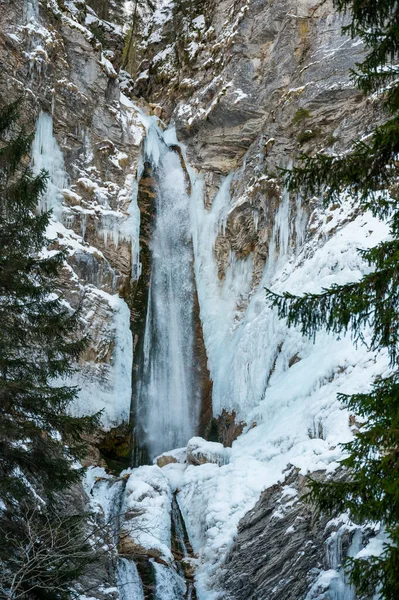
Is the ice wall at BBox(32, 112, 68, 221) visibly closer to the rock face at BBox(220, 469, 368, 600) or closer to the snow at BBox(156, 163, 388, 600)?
the snow at BBox(156, 163, 388, 600)

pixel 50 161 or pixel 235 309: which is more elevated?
pixel 50 161

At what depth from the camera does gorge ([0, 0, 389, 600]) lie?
1137 cm

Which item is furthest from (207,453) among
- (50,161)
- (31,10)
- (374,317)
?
(31,10)

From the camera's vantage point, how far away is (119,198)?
21281mm

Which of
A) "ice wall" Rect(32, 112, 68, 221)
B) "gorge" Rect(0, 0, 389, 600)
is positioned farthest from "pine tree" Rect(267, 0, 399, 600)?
"ice wall" Rect(32, 112, 68, 221)

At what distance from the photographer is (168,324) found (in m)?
21.2

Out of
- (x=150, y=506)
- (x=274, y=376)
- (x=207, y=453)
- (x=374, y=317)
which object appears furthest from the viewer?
(x=274, y=376)

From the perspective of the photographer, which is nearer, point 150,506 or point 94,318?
point 150,506

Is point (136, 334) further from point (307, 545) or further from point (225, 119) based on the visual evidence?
point (307, 545)

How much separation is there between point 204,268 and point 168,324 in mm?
2233

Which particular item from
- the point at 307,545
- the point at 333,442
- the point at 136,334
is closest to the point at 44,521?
the point at 307,545

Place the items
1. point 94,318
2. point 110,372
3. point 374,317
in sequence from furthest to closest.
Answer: point 94,318 < point 110,372 < point 374,317

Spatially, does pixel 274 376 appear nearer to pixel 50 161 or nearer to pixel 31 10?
pixel 50 161

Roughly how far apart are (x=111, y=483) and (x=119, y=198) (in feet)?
32.8
